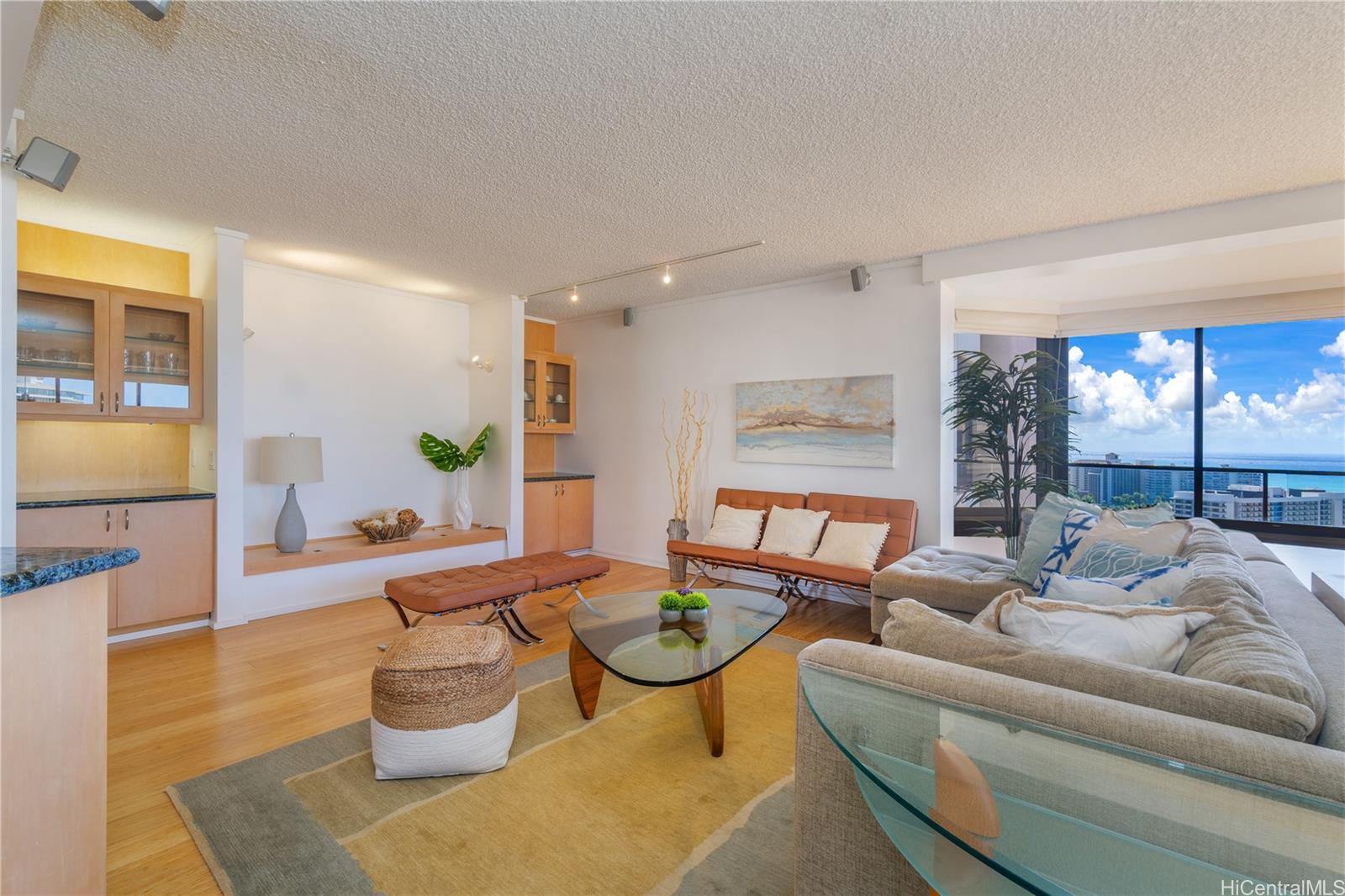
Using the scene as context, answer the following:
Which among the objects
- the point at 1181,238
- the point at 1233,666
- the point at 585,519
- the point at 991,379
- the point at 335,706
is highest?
the point at 1181,238

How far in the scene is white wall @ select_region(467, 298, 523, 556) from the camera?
221 inches

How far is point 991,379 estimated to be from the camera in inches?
172

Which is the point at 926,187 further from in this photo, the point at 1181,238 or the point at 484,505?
the point at 484,505

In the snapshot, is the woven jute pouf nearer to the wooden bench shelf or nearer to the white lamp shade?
the wooden bench shelf

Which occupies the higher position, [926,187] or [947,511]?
[926,187]

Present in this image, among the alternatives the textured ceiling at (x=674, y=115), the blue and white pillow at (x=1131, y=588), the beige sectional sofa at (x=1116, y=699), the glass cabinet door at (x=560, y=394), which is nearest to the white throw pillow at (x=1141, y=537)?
the blue and white pillow at (x=1131, y=588)

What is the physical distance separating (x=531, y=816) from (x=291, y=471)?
11.6ft

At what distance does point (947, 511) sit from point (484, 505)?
13.8 ft

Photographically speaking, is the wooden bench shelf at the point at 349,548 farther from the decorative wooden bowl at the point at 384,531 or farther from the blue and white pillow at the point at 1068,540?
the blue and white pillow at the point at 1068,540

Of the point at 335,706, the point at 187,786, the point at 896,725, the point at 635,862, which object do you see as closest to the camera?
the point at 896,725

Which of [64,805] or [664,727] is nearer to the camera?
[64,805]

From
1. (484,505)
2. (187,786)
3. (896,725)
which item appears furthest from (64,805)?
(484,505)

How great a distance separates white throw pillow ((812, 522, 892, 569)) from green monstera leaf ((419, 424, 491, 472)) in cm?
327

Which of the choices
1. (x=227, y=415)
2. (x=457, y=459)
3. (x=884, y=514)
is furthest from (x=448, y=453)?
(x=884, y=514)
